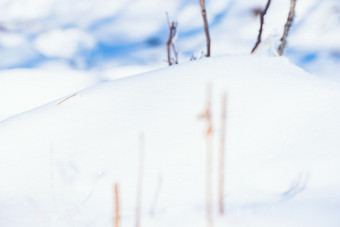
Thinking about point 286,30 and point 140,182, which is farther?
point 286,30

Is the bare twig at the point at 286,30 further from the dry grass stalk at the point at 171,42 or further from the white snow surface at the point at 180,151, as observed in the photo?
the white snow surface at the point at 180,151

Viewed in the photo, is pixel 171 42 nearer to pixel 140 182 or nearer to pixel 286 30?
pixel 286 30

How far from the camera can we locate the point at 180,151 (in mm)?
916

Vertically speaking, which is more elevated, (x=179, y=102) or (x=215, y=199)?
(x=179, y=102)

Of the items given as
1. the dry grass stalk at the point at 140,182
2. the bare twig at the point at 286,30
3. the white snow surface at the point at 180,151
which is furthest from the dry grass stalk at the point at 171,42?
the dry grass stalk at the point at 140,182

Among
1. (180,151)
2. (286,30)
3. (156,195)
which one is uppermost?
(286,30)

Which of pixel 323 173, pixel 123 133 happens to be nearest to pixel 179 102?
pixel 123 133

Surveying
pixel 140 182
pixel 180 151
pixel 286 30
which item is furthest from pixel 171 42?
pixel 140 182

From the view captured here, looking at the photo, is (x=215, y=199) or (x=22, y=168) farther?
(x=22, y=168)

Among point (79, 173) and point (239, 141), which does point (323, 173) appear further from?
point (79, 173)

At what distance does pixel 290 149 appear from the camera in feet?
2.87

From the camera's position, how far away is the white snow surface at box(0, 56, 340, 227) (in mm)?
698

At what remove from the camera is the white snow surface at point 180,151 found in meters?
0.70

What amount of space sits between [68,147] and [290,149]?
66 cm
